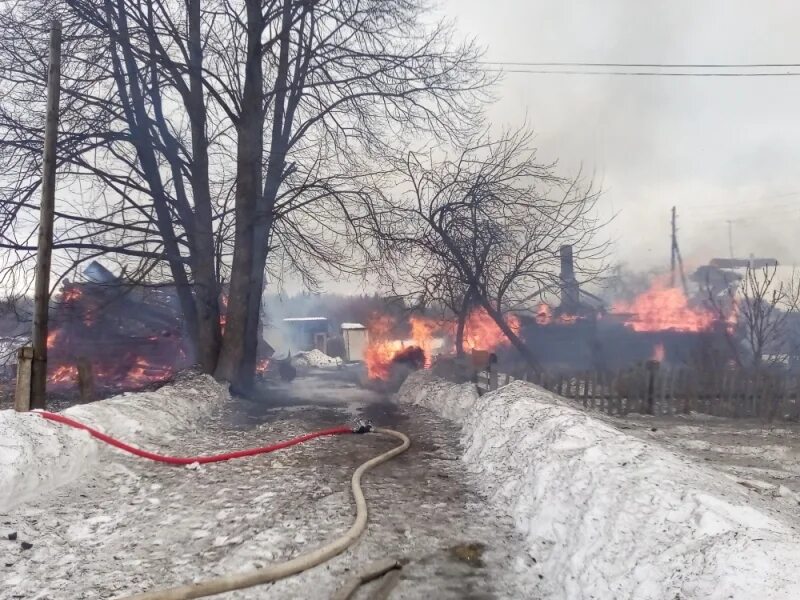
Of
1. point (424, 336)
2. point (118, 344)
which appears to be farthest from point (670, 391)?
point (118, 344)

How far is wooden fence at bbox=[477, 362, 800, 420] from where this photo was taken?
12.2 m

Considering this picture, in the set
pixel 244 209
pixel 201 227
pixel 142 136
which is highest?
pixel 142 136

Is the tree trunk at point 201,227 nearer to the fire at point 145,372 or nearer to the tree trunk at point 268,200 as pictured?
the tree trunk at point 268,200

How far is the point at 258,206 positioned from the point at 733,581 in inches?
543

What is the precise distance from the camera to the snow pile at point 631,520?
2.76 meters

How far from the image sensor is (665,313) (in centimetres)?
2912

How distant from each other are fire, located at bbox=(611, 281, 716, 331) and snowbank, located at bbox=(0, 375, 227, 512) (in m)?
24.8

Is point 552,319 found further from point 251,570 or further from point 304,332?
point 304,332

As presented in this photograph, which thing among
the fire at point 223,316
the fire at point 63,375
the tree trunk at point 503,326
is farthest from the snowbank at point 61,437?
the fire at point 63,375

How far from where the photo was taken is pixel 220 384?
13305mm

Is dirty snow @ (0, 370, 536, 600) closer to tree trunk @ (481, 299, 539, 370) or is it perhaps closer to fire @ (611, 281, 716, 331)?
tree trunk @ (481, 299, 539, 370)

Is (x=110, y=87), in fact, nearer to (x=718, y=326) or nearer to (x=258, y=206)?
(x=258, y=206)

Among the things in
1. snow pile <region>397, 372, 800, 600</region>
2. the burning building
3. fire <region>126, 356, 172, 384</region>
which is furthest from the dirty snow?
fire <region>126, 356, 172, 384</region>

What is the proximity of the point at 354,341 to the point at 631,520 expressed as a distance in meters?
44.8
